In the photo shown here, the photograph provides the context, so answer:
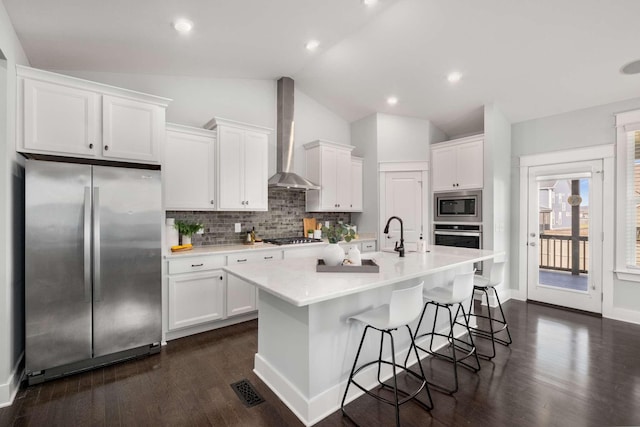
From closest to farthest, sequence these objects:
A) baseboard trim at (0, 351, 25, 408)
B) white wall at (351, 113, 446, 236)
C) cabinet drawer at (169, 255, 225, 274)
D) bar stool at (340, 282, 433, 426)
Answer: bar stool at (340, 282, 433, 426), baseboard trim at (0, 351, 25, 408), cabinet drawer at (169, 255, 225, 274), white wall at (351, 113, 446, 236)

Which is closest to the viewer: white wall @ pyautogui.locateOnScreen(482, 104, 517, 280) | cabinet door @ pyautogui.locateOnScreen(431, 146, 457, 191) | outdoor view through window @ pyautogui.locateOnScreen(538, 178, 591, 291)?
outdoor view through window @ pyautogui.locateOnScreen(538, 178, 591, 291)

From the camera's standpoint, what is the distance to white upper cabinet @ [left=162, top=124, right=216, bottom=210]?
335cm

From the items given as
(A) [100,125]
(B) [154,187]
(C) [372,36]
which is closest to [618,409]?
(C) [372,36]

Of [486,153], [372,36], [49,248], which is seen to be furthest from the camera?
[486,153]

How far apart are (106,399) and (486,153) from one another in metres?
5.00

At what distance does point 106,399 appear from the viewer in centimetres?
216

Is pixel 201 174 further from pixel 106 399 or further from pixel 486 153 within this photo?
pixel 486 153

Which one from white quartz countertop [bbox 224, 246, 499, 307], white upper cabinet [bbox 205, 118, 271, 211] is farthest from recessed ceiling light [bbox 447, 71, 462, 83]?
white upper cabinet [bbox 205, 118, 271, 211]

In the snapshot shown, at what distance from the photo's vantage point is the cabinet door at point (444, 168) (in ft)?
15.3

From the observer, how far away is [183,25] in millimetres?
2555

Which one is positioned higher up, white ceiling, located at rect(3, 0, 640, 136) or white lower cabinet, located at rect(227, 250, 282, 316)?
white ceiling, located at rect(3, 0, 640, 136)

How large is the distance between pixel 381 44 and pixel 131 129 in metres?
2.77

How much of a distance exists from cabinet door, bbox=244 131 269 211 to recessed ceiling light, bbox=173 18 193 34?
1372mm

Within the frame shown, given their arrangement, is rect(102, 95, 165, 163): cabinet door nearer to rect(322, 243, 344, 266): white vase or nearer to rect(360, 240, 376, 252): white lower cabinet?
rect(322, 243, 344, 266): white vase
